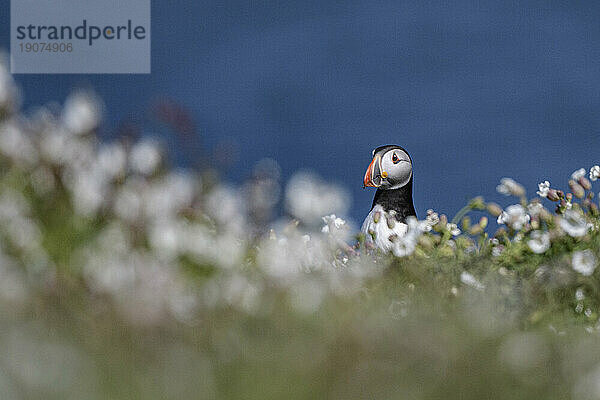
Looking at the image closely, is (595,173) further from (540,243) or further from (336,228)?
(336,228)

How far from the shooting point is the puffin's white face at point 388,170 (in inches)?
295

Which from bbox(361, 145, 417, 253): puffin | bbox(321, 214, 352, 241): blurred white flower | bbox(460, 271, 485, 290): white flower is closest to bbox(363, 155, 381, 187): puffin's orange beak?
bbox(361, 145, 417, 253): puffin

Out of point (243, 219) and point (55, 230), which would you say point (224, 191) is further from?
point (55, 230)

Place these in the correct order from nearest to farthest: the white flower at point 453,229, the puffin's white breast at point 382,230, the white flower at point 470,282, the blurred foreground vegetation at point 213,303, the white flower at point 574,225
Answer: the blurred foreground vegetation at point 213,303 < the white flower at point 470,282 < the white flower at point 574,225 < the white flower at point 453,229 < the puffin's white breast at point 382,230

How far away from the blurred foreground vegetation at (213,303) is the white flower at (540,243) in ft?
0.11

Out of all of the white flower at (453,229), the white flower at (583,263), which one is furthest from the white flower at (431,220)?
the white flower at (583,263)

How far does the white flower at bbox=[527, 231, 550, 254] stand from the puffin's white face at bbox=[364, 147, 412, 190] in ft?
8.98

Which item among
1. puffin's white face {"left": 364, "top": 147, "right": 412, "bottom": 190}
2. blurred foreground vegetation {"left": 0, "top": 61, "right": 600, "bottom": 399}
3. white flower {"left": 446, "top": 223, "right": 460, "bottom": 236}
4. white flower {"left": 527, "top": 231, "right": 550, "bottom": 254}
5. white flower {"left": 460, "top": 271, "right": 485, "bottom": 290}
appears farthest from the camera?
puffin's white face {"left": 364, "top": 147, "right": 412, "bottom": 190}

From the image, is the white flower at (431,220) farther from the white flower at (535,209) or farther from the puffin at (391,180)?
the puffin at (391,180)

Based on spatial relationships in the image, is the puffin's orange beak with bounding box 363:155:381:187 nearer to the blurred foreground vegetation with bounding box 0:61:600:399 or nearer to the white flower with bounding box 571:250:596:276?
the blurred foreground vegetation with bounding box 0:61:600:399

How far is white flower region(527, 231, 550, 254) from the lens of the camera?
15.3 feet

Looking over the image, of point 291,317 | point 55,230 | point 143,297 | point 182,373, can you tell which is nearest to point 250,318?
point 291,317

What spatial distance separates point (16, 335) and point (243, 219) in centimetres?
143

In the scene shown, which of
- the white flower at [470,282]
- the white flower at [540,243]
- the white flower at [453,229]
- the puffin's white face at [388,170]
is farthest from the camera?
the puffin's white face at [388,170]
